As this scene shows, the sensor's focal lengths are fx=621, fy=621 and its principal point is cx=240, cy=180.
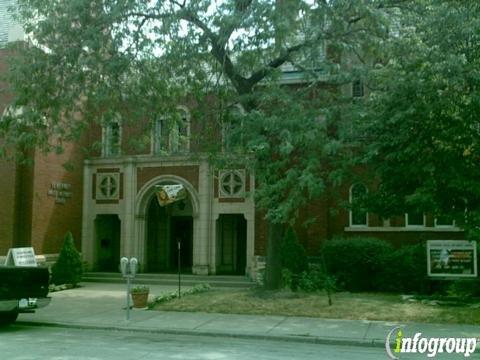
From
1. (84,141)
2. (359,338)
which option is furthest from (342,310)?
(84,141)

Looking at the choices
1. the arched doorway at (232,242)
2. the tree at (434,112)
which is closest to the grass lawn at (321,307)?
the tree at (434,112)

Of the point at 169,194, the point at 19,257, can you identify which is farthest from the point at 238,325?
the point at 169,194

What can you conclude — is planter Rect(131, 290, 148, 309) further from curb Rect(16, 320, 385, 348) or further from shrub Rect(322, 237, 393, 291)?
shrub Rect(322, 237, 393, 291)

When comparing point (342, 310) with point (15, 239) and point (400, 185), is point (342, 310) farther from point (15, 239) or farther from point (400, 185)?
point (15, 239)

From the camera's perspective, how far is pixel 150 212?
1068 inches

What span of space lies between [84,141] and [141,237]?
4.70m

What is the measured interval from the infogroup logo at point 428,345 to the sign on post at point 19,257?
38.8 feet

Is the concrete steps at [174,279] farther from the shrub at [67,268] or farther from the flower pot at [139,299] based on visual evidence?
the flower pot at [139,299]

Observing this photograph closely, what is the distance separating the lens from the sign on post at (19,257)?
1877 cm

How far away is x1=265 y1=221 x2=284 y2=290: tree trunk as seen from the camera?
1708cm

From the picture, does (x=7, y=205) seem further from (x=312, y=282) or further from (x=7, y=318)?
(x=312, y=282)

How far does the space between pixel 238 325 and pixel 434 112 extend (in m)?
6.46

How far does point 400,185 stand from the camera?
50.6 feet

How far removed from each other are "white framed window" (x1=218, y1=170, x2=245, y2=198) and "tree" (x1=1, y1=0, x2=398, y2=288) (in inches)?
247
